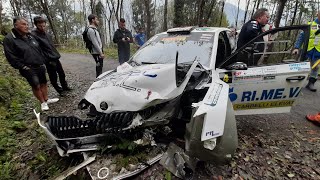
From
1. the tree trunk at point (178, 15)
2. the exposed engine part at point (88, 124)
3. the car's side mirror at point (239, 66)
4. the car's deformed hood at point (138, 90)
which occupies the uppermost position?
the tree trunk at point (178, 15)

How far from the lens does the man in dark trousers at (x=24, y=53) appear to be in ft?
13.0

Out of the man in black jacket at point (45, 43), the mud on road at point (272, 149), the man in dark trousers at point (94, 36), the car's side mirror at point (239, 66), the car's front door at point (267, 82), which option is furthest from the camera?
the man in dark trousers at point (94, 36)

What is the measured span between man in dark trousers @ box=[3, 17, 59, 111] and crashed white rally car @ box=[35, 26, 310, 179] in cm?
196

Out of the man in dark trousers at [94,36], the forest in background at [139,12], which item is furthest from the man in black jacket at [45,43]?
the forest in background at [139,12]

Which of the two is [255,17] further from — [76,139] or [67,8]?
[67,8]

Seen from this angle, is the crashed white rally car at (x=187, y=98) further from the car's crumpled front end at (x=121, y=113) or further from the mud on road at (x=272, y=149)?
the mud on road at (x=272, y=149)

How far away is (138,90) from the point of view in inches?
94.7

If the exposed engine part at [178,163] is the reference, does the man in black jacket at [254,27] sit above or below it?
above

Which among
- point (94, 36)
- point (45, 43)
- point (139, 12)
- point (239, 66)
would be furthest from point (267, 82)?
point (139, 12)

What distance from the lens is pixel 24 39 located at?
13.6 feet

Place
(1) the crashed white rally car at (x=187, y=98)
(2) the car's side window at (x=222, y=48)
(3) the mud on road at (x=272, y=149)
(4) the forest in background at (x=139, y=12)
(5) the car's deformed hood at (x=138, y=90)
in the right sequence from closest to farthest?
1. (1) the crashed white rally car at (x=187, y=98)
2. (5) the car's deformed hood at (x=138, y=90)
3. (3) the mud on road at (x=272, y=149)
4. (2) the car's side window at (x=222, y=48)
5. (4) the forest in background at (x=139, y=12)

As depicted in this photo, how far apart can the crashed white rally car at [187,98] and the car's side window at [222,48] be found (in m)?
0.05

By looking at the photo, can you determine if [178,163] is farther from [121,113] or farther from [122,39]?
[122,39]

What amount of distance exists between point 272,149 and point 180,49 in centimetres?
205
